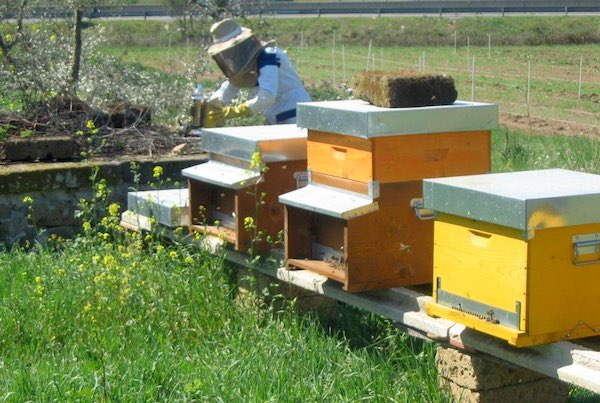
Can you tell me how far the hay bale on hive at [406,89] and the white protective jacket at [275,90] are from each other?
1942 mm

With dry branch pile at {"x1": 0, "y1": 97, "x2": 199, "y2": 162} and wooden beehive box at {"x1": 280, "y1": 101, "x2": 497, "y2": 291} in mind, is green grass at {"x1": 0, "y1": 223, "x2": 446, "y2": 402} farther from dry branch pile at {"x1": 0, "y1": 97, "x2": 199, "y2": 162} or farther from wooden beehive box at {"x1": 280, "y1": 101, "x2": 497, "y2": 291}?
dry branch pile at {"x1": 0, "y1": 97, "x2": 199, "y2": 162}

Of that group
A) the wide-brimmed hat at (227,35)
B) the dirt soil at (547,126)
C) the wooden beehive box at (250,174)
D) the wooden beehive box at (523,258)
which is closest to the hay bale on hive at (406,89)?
the wooden beehive box at (250,174)

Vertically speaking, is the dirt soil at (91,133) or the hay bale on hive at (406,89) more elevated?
the hay bale on hive at (406,89)

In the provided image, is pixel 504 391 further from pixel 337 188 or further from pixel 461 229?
pixel 337 188

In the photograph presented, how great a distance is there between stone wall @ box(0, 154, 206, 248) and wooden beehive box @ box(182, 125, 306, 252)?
5.14 feet

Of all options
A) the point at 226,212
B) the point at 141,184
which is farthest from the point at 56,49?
the point at 226,212

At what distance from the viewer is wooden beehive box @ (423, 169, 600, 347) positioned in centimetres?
337

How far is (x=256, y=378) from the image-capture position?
13.2 feet

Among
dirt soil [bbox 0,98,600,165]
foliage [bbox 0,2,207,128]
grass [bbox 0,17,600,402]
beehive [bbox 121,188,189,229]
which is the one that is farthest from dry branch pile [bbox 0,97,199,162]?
beehive [bbox 121,188,189,229]

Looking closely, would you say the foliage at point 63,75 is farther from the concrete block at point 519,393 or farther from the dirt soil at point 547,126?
the concrete block at point 519,393

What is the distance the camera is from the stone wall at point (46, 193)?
22.0ft

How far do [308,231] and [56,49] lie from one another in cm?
742

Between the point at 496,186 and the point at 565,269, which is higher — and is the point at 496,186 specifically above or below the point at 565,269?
above

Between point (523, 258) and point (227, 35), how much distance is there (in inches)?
144
